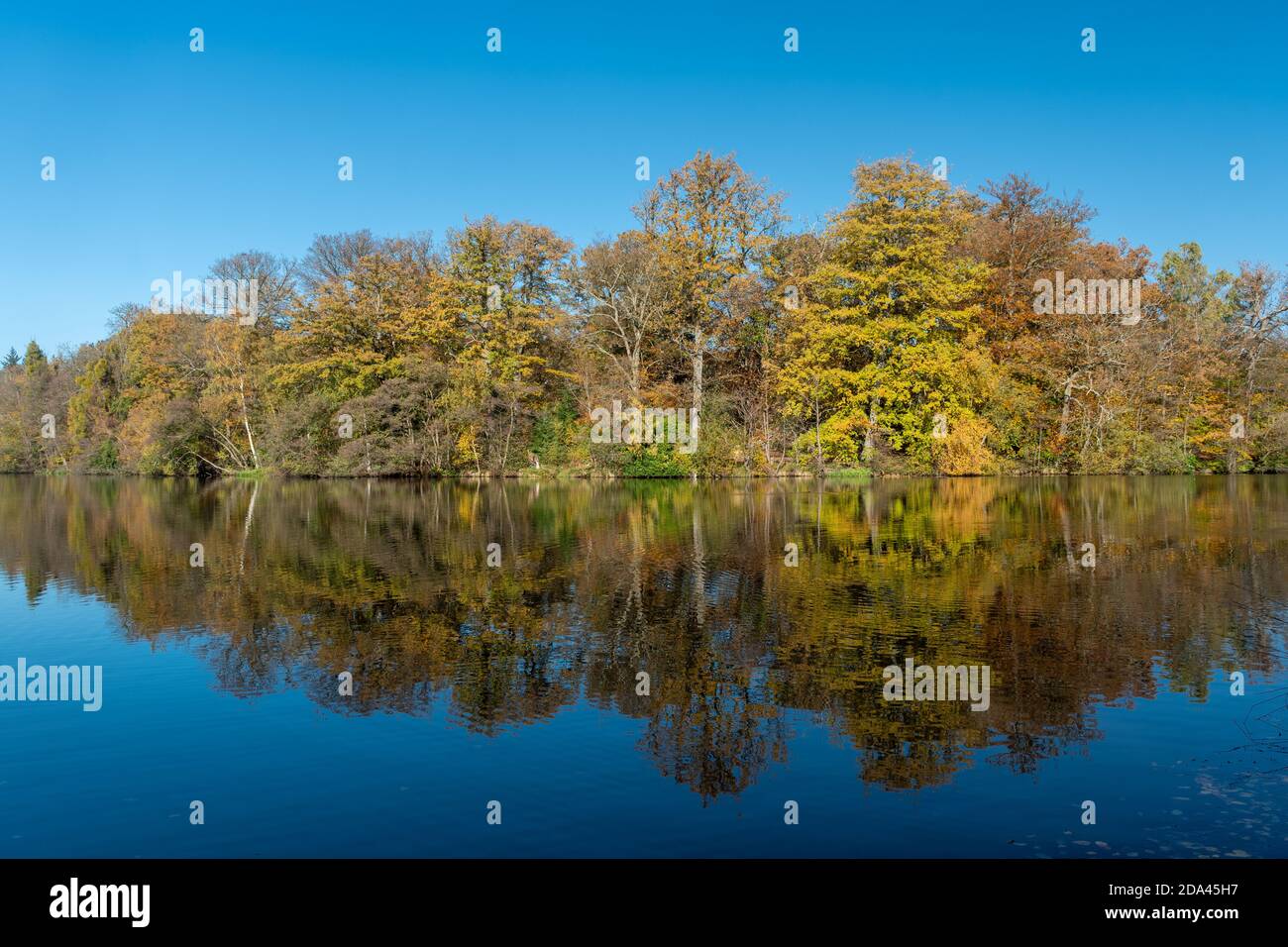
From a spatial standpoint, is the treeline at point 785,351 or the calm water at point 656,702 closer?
the calm water at point 656,702

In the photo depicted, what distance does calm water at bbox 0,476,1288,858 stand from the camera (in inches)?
262

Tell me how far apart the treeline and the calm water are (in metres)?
26.9

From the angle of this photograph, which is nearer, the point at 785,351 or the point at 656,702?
the point at 656,702

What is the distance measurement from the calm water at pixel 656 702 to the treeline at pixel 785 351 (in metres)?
26.9

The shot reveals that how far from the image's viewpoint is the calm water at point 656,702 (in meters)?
6.66

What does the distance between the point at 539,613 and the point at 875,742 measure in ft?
23.1

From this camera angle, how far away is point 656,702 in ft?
31.4

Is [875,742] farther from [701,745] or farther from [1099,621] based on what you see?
[1099,621]

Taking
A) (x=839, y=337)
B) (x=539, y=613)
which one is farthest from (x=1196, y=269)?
(x=539, y=613)

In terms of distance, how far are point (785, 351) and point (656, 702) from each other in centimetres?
4071

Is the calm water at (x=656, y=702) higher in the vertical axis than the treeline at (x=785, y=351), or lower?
lower

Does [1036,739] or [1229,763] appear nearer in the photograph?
[1229,763]

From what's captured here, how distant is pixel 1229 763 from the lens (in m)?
7.60
